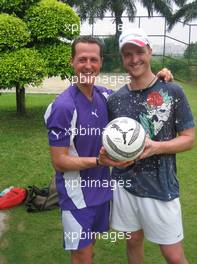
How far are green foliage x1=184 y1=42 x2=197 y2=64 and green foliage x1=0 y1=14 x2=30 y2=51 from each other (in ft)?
47.1

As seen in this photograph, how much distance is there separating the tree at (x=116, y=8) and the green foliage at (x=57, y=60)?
47.8 feet

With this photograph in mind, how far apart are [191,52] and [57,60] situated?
14.3 metres

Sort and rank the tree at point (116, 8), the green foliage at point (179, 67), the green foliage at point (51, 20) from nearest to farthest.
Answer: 1. the green foliage at point (51, 20)
2. the green foliage at point (179, 67)
3. the tree at point (116, 8)

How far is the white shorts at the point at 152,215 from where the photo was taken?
2611mm

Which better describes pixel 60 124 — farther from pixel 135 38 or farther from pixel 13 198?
pixel 13 198

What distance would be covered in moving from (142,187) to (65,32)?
→ 20.2 feet

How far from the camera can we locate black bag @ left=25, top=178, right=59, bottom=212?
4738 millimetres

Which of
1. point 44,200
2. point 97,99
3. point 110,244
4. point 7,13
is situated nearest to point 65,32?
point 7,13

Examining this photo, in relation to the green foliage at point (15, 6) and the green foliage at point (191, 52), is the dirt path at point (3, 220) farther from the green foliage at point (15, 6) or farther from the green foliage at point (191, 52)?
the green foliage at point (191, 52)

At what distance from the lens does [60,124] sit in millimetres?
2418

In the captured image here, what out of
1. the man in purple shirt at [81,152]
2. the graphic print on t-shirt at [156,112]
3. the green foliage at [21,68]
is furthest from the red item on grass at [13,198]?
the green foliage at [21,68]

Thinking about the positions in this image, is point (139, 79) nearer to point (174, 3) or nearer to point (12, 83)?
point (12, 83)

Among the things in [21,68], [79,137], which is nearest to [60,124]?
[79,137]

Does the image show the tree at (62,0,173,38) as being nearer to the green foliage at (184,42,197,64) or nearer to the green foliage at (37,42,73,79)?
the green foliage at (184,42,197,64)
